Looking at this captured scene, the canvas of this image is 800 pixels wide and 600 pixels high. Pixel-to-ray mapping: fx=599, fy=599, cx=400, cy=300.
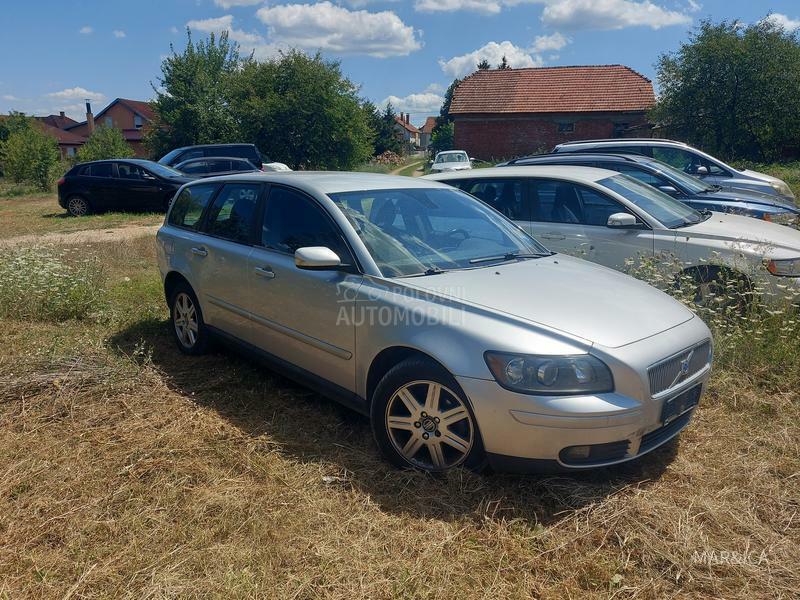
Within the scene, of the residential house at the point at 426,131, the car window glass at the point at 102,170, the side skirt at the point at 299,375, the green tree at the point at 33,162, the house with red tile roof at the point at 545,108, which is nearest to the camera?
the side skirt at the point at 299,375

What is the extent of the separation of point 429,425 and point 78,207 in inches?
629

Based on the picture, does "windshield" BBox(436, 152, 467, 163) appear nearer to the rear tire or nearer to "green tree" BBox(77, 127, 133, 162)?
the rear tire

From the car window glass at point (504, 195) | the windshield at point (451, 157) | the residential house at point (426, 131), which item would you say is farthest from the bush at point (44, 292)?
the residential house at point (426, 131)

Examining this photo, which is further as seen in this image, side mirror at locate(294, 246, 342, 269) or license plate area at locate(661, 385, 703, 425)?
side mirror at locate(294, 246, 342, 269)

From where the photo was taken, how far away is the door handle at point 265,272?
4.10 metres

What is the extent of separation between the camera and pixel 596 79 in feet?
112

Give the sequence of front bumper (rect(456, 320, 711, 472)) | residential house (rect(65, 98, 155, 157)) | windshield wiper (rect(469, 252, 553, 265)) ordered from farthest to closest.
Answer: residential house (rect(65, 98, 155, 157)) → windshield wiper (rect(469, 252, 553, 265)) → front bumper (rect(456, 320, 711, 472))

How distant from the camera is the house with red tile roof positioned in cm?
3269

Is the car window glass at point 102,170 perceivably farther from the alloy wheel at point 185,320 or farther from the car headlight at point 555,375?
the car headlight at point 555,375

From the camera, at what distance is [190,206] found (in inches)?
210

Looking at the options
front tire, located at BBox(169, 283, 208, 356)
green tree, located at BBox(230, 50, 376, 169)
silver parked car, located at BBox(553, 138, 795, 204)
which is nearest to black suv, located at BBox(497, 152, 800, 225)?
silver parked car, located at BBox(553, 138, 795, 204)

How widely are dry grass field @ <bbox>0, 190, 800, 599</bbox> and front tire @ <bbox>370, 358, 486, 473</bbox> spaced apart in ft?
0.37

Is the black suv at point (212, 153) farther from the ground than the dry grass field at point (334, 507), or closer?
farther from the ground

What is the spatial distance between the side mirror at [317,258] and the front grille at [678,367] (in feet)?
5.91
